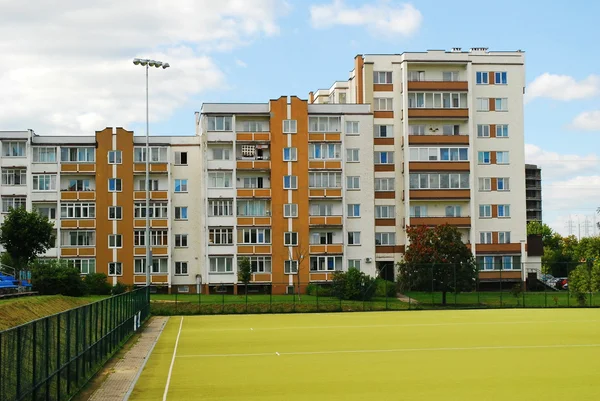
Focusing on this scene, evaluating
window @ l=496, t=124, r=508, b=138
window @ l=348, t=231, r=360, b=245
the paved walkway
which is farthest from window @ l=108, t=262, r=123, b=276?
the paved walkway

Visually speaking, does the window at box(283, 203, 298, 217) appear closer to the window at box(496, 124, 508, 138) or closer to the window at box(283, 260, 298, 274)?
the window at box(283, 260, 298, 274)

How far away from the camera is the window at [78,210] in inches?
3145

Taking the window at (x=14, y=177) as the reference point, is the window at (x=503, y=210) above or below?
below

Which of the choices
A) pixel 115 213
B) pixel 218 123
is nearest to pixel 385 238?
pixel 218 123

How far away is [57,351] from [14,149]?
6656cm

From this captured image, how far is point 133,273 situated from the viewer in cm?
8044

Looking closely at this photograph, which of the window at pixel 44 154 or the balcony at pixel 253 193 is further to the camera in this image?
the balcony at pixel 253 193

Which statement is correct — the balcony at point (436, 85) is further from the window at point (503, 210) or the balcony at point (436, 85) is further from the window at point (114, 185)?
the window at point (114, 185)

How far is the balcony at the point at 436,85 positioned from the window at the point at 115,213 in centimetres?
3162

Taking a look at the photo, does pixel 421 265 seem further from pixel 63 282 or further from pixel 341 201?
pixel 63 282

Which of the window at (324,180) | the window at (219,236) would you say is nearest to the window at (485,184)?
the window at (324,180)

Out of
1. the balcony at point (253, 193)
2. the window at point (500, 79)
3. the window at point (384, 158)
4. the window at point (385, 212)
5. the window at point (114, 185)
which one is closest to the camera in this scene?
the window at point (114, 185)

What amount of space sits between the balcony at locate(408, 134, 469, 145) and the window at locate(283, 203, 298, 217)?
13950 millimetres

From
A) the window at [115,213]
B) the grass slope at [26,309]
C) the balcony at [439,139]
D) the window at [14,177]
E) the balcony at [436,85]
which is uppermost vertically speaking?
the balcony at [436,85]
